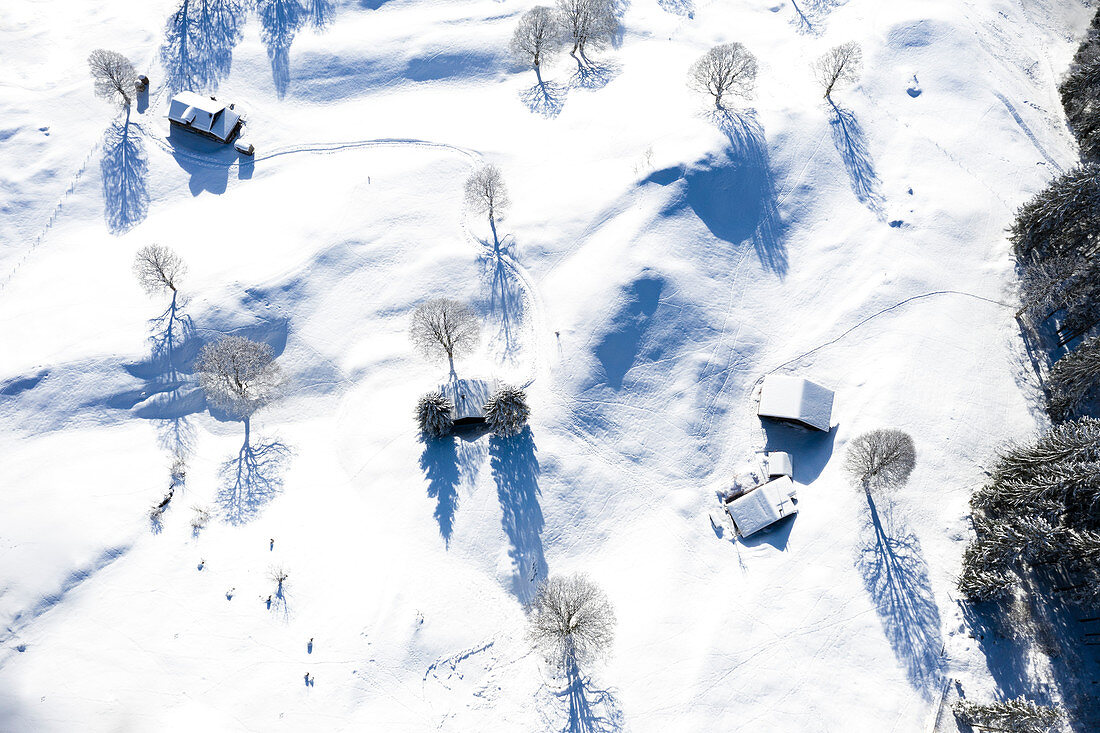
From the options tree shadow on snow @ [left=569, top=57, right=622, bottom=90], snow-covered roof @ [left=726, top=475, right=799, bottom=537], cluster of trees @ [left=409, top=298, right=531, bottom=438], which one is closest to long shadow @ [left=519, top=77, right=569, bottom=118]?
tree shadow on snow @ [left=569, top=57, right=622, bottom=90]

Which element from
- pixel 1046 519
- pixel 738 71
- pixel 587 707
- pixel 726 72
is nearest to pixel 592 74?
pixel 726 72

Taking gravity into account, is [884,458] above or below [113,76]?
below

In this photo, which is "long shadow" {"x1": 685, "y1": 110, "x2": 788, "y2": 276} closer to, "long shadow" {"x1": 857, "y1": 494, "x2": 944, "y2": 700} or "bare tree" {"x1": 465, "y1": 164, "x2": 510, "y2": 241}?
"bare tree" {"x1": 465, "y1": 164, "x2": 510, "y2": 241}

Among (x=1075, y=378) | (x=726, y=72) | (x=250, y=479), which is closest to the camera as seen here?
→ (x=1075, y=378)

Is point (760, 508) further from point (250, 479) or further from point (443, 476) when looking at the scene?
point (250, 479)

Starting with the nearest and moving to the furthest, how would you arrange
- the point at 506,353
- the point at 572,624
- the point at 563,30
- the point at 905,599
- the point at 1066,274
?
the point at 572,624, the point at 905,599, the point at 1066,274, the point at 506,353, the point at 563,30

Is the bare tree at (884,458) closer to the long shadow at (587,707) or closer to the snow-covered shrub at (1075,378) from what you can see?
the snow-covered shrub at (1075,378)

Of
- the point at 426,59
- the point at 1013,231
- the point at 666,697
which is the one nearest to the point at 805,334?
the point at 1013,231
